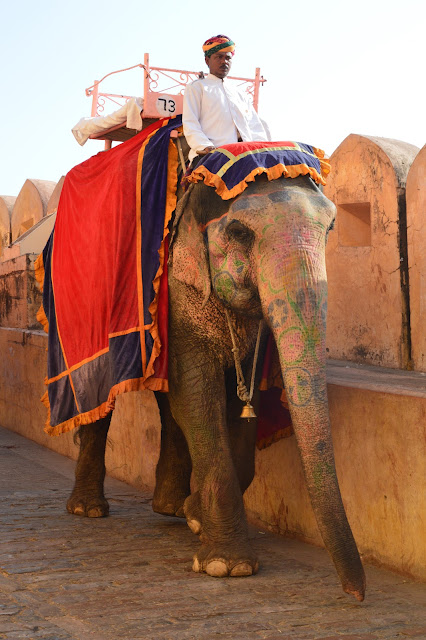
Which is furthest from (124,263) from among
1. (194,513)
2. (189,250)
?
(194,513)

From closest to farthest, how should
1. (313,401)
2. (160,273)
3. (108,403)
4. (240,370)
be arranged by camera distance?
(313,401) < (240,370) < (160,273) < (108,403)

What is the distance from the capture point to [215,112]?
506 cm

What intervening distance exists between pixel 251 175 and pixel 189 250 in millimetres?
575

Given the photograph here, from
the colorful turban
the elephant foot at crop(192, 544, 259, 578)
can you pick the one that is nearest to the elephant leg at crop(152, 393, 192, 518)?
the elephant foot at crop(192, 544, 259, 578)

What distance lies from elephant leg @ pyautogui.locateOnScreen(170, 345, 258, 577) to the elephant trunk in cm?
73

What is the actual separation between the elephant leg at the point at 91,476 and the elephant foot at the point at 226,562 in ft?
4.66

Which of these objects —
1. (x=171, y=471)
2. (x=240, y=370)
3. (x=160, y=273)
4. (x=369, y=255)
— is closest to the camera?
(x=240, y=370)

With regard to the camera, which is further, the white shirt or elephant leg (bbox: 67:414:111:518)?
elephant leg (bbox: 67:414:111:518)

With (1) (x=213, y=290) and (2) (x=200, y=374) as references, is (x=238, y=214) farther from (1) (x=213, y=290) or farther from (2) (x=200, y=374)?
(2) (x=200, y=374)

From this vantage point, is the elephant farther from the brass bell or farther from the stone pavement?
the brass bell

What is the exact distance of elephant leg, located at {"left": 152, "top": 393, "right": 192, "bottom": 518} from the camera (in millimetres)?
5637

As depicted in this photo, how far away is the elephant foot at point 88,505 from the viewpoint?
578 cm

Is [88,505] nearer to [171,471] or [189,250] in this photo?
[171,471]

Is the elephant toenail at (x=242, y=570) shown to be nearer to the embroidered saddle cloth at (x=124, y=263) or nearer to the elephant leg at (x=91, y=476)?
the embroidered saddle cloth at (x=124, y=263)
